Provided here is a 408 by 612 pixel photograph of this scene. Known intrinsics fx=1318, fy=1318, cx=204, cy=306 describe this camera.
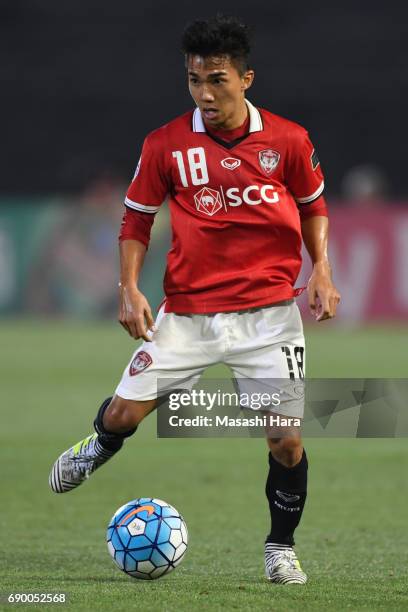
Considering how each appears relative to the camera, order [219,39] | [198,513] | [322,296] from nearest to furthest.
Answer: [219,39] < [322,296] < [198,513]

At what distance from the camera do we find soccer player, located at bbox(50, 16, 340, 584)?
5.41m

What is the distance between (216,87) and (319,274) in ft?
2.86

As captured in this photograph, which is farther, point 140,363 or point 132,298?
point 140,363

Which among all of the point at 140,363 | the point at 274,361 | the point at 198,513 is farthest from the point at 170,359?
the point at 198,513

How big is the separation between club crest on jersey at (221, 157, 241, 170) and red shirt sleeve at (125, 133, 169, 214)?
25cm

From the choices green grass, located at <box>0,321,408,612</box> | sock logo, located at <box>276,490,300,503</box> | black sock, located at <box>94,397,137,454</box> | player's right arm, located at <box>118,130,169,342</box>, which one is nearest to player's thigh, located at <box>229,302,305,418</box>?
sock logo, located at <box>276,490,300,503</box>

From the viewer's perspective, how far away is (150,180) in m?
5.48

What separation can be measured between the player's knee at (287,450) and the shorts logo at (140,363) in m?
0.60

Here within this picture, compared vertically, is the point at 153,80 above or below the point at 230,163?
below

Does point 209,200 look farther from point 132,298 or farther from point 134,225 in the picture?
point 132,298

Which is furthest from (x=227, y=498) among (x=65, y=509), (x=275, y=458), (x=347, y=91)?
(x=347, y=91)

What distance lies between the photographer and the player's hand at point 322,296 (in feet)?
17.5

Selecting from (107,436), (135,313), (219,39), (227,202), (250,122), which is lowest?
(107,436)

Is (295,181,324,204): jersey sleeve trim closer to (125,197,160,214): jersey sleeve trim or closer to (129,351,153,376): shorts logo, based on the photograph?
(125,197,160,214): jersey sleeve trim
